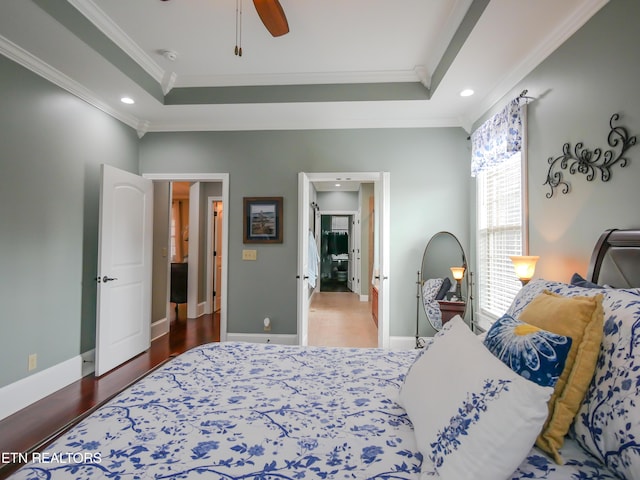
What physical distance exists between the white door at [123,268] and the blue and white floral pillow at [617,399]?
3407mm

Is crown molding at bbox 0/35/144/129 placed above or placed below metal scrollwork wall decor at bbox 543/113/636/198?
above

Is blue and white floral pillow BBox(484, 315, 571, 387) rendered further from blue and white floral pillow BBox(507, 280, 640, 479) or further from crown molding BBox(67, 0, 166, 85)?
crown molding BBox(67, 0, 166, 85)

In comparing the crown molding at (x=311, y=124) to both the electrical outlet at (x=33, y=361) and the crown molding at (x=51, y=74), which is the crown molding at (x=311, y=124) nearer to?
the crown molding at (x=51, y=74)

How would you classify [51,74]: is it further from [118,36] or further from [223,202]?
[223,202]

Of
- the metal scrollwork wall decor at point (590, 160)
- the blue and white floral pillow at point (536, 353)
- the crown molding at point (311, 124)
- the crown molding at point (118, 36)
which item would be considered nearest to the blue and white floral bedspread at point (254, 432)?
the blue and white floral pillow at point (536, 353)

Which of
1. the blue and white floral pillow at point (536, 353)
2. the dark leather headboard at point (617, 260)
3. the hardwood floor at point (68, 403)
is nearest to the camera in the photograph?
the blue and white floral pillow at point (536, 353)

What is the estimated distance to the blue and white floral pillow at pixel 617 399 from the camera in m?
0.71

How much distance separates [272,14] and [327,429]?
6.43 feet

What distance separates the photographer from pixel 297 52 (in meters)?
2.54

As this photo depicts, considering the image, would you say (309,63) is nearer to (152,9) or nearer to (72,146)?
(152,9)

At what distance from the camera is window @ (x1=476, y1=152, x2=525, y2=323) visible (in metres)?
2.51

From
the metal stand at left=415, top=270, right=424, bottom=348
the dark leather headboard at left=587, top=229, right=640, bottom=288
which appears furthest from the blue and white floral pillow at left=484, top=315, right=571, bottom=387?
the metal stand at left=415, top=270, right=424, bottom=348

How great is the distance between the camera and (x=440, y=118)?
331 cm

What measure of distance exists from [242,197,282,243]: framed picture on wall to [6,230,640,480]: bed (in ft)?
7.44
